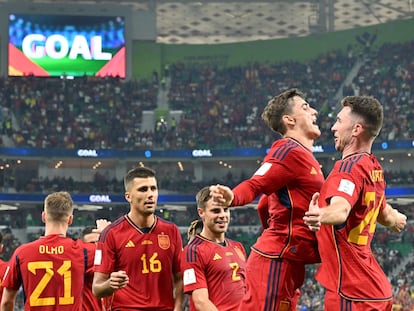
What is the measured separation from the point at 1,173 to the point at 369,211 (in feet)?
140

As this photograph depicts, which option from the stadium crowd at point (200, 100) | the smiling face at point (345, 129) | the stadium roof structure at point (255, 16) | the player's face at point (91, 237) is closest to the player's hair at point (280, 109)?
the smiling face at point (345, 129)

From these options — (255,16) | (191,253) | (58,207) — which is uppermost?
(255,16)

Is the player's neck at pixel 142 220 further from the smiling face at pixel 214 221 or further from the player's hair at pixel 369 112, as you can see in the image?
the player's hair at pixel 369 112

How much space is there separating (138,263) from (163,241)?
13.9 inches

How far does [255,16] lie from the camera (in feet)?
191

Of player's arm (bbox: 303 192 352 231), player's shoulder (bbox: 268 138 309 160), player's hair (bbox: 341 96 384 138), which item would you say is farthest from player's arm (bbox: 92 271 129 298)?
player's hair (bbox: 341 96 384 138)

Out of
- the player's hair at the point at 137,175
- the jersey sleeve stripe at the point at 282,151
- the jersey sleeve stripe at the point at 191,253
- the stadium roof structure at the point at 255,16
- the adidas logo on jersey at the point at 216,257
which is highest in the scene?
the stadium roof structure at the point at 255,16


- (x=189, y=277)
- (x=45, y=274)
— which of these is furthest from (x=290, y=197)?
(x=45, y=274)

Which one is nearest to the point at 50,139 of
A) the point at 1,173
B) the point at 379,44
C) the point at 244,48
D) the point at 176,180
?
the point at 1,173

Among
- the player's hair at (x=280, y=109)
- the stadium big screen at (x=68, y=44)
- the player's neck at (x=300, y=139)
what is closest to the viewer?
the player's neck at (x=300, y=139)

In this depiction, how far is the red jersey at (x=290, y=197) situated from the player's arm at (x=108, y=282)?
50.9 inches

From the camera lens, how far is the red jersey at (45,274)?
27.7 feet

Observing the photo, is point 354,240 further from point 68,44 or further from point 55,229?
point 68,44

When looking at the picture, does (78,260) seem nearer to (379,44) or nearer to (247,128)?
(247,128)
